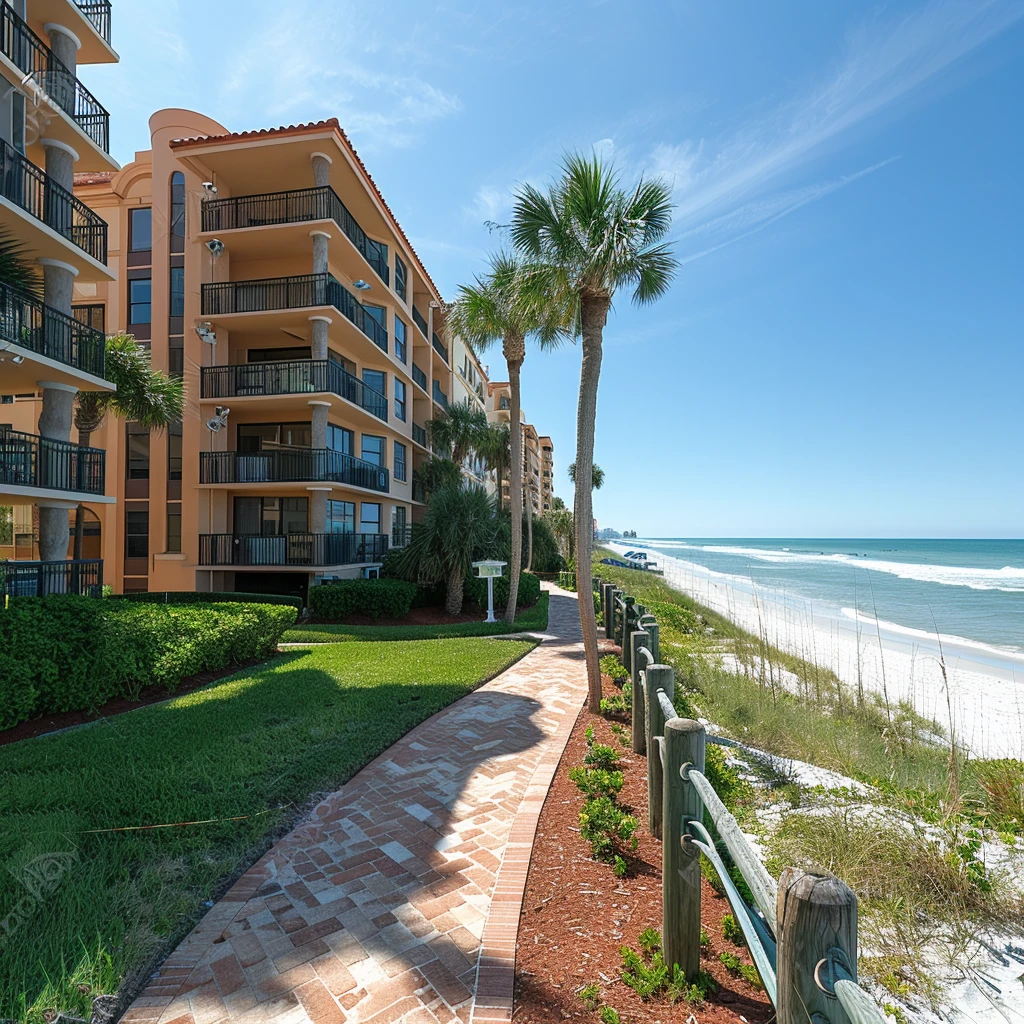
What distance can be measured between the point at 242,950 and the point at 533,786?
2633mm

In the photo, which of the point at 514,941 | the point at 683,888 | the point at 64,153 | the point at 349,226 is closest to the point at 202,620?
the point at 514,941

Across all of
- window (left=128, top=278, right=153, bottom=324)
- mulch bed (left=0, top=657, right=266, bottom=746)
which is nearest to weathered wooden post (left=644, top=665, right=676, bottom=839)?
mulch bed (left=0, top=657, right=266, bottom=746)

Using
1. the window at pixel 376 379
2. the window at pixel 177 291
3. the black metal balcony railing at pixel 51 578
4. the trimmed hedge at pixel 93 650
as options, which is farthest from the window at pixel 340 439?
the trimmed hedge at pixel 93 650

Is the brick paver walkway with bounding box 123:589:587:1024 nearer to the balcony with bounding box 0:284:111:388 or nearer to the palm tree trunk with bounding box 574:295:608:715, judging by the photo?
the palm tree trunk with bounding box 574:295:608:715

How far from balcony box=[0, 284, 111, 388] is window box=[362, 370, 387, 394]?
9789mm

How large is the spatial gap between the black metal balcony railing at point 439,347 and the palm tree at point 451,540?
14.4 m

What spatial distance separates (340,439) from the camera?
2055 cm

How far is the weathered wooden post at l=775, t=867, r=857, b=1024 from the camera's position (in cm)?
151

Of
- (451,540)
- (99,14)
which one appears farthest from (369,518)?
(99,14)

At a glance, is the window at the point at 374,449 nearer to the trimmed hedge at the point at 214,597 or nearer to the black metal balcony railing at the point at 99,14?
the trimmed hedge at the point at 214,597

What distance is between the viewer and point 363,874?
380 cm

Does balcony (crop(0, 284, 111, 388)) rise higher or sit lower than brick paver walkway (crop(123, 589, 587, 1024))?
higher

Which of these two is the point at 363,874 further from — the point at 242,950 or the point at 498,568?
the point at 498,568

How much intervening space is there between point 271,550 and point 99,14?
46.9 ft
